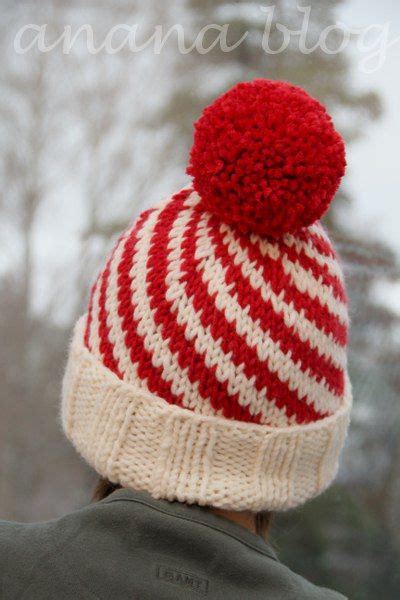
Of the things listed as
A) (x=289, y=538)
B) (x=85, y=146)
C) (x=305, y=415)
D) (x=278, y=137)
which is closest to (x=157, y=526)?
(x=305, y=415)

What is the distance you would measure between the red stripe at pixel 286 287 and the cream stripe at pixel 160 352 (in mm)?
120

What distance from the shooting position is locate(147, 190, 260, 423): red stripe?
777 millimetres

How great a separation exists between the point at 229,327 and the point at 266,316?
0.14 ft

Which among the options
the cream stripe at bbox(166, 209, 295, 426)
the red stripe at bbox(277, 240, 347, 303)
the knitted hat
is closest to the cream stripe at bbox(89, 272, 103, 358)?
the knitted hat

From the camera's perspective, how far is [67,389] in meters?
0.91

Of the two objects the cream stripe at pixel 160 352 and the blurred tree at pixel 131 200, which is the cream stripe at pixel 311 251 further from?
the blurred tree at pixel 131 200

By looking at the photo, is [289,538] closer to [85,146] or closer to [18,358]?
[18,358]

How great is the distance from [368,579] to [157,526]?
2.71 feet

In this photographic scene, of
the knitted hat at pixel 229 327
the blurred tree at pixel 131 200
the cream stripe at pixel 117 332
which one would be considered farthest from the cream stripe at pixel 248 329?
the blurred tree at pixel 131 200

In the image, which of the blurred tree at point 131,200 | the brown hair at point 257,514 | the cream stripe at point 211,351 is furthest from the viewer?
the blurred tree at point 131,200

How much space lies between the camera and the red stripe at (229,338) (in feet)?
2.55

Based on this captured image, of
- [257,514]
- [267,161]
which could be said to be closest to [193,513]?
[257,514]

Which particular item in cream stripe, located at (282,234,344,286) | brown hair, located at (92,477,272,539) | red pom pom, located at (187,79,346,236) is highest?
red pom pom, located at (187,79,346,236)

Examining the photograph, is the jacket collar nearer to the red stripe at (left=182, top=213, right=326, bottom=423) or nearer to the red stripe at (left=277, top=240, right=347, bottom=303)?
the red stripe at (left=182, top=213, right=326, bottom=423)
